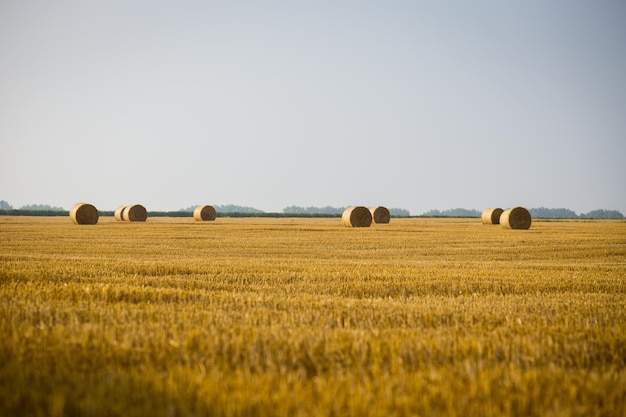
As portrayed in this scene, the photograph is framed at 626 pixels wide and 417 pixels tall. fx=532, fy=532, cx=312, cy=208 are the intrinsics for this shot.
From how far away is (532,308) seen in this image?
927 centimetres

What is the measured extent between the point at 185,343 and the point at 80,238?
25003 millimetres

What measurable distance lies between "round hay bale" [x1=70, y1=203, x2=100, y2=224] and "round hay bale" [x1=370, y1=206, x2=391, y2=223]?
25733 millimetres

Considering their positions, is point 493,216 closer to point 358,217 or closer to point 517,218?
point 517,218

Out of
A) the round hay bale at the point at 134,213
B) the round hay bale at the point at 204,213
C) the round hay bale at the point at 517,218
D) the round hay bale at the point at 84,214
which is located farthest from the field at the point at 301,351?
the round hay bale at the point at 204,213

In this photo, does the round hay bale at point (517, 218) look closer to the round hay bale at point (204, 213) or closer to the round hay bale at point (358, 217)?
the round hay bale at point (358, 217)

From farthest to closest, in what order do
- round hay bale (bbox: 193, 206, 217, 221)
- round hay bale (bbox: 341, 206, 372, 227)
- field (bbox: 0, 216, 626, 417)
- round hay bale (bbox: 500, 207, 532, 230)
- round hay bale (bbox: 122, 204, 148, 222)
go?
round hay bale (bbox: 193, 206, 217, 221) → round hay bale (bbox: 122, 204, 148, 222) → round hay bale (bbox: 341, 206, 372, 227) → round hay bale (bbox: 500, 207, 532, 230) → field (bbox: 0, 216, 626, 417)

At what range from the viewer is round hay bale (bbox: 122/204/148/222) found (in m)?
53.8

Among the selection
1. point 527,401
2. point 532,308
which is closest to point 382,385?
point 527,401

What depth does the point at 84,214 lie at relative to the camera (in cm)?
4344

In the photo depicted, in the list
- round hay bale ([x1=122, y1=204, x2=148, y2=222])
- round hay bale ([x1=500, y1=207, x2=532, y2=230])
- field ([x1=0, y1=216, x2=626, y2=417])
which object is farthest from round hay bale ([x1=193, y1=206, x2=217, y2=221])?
field ([x1=0, y1=216, x2=626, y2=417])

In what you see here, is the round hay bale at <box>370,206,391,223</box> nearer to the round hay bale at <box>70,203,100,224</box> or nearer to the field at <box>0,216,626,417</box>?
the round hay bale at <box>70,203,100,224</box>

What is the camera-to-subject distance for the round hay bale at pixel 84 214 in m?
43.3

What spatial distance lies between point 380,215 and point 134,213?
82.0 feet

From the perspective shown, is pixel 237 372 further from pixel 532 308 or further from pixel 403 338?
pixel 532 308
